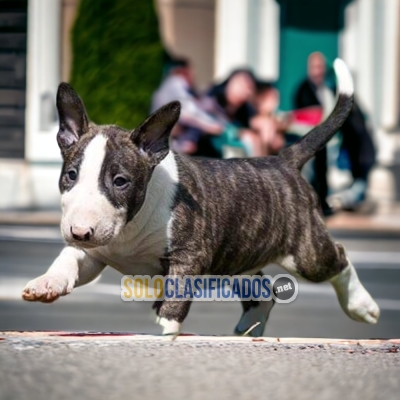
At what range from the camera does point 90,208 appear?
500cm

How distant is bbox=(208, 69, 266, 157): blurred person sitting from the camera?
16344 millimetres

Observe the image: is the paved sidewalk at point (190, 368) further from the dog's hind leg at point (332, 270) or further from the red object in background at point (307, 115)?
the red object in background at point (307, 115)

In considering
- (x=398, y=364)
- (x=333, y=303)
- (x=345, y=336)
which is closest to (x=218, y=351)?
(x=398, y=364)

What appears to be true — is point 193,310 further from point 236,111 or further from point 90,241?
point 236,111

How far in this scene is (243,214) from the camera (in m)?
5.95

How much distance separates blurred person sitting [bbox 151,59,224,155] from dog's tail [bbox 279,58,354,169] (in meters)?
9.33

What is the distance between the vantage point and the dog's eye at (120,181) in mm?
5250

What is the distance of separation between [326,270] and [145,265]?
3.66 feet

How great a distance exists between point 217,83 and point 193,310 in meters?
8.45

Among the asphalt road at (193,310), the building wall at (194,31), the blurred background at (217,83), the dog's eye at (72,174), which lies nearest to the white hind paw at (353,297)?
the asphalt road at (193,310)

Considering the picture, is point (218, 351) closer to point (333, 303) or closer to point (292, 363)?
point (292, 363)

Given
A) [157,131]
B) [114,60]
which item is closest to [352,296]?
[157,131]

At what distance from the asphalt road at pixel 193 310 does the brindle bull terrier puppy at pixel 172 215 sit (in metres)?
1.83

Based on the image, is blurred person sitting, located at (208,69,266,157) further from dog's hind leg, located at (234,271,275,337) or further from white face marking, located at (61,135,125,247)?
white face marking, located at (61,135,125,247)
